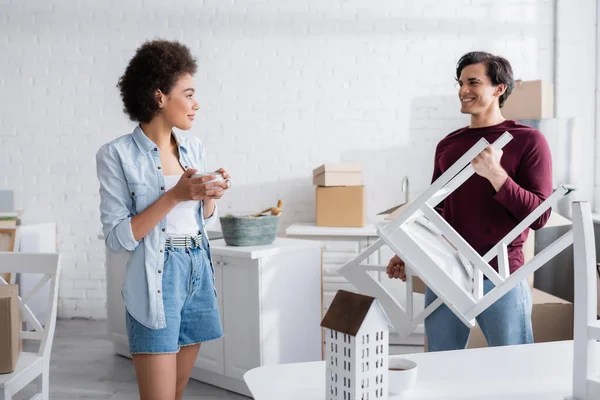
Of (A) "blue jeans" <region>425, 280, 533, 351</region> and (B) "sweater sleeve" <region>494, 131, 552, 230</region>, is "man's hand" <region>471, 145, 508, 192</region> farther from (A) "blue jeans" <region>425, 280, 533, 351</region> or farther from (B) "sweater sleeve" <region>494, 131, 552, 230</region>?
(A) "blue jeans" <region>425, 280, 533, 351</region>

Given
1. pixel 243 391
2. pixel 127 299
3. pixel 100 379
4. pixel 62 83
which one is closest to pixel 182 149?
pixel 127 299

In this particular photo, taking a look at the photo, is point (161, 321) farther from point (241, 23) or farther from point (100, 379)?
point (241, 23)

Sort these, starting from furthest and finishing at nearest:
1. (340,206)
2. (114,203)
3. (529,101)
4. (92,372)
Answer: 1. (340,206)
2. (529,101)
3. (92,372)
4. (114,203)

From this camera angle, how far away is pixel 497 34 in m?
4.19

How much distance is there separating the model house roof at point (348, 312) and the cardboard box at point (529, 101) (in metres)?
2.95

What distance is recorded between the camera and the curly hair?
5.74ft

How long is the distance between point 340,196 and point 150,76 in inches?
89.3

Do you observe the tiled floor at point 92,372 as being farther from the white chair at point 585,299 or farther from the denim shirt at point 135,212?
the white chair at point 585,299

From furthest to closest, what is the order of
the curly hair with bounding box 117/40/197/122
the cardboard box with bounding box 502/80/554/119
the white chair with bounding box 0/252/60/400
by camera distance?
1. the cardboard box with bounding box 502/80/554/119
2. the white chair with bounding box 0/252/60/400
3. the curly hair with bounding box 117/40/197/122

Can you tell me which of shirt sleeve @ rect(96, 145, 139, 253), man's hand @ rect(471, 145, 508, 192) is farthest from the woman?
man's hand @ rect(471, 145, 508, 192)

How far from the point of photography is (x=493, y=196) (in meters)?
1.79

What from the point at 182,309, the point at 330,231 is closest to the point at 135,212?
the point at 182,309

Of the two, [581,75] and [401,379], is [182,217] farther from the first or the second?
[581,75]

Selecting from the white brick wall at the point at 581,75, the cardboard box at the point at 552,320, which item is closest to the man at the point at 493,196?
the cardboard box at the point at 552,320
